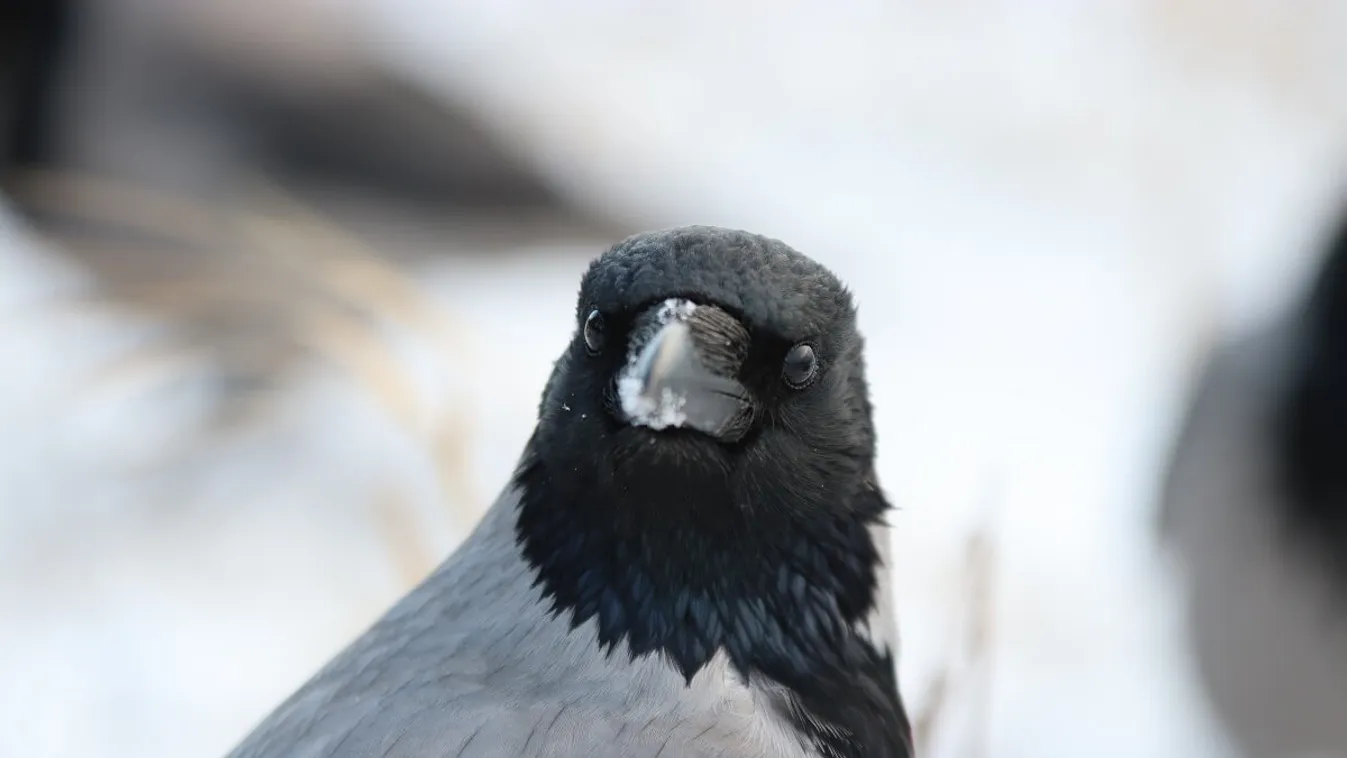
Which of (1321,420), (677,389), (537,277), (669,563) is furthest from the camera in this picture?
(537,277)

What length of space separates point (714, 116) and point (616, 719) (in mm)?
3136

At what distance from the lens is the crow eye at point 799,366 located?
1034 mm

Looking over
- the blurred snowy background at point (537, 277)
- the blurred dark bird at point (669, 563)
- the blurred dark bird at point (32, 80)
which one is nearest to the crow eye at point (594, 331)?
the blurred dark bird at point (669, 563)

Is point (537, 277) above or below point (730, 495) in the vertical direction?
above

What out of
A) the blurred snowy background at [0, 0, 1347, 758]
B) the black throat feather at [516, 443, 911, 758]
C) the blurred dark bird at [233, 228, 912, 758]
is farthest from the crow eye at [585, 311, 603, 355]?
the blurred snowy background at [0, 0, 1347, 758]

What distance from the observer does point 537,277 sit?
3.35 metres

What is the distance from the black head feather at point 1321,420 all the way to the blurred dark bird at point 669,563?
5.95ft

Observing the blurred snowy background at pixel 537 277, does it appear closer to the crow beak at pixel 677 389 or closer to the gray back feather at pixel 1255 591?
the gray back feather at pixel 1255 591

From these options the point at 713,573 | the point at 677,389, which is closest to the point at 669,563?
the point at 713,573

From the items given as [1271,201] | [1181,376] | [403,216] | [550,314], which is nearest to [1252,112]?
[1271,201]

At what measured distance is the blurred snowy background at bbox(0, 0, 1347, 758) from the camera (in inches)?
98.7

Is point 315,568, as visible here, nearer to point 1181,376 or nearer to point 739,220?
point 739,220

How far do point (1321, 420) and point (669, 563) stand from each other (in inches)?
82.5

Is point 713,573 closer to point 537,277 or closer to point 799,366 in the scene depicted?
point 799,366
